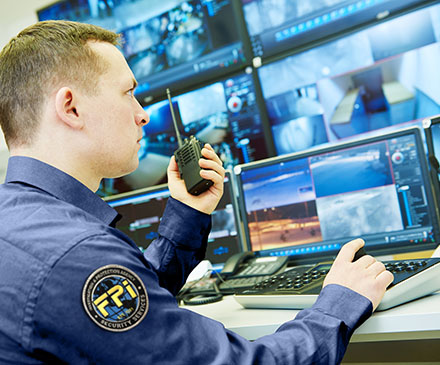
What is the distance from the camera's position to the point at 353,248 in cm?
82

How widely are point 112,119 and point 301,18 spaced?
120 centimetres

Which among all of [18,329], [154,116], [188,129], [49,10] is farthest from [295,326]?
[49,10]

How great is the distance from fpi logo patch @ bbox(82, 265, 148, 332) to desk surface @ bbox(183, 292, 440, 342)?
0.32 metres

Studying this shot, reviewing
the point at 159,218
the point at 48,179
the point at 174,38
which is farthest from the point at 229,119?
the point at 48,179

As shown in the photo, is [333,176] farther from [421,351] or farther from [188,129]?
[188,129]

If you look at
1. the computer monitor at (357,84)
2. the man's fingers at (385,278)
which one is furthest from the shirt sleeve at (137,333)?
the computer monitor at (357,84)

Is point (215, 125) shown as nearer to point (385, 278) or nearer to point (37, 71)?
point (37, 71)

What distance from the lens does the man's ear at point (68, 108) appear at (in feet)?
2.60

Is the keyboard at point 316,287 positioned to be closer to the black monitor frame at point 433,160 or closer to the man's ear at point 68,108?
the black monitor frame at point 433,160

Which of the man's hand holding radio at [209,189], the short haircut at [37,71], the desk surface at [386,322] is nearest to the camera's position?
the desk surface at [386,322]

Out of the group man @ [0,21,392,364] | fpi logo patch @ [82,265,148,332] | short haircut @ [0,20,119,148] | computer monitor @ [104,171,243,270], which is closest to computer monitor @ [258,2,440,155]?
computer monitor @ [104,171,243,270]

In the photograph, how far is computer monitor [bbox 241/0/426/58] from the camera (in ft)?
5.48

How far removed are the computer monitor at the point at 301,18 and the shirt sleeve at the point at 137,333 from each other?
1348mm

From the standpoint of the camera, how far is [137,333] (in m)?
0.57
